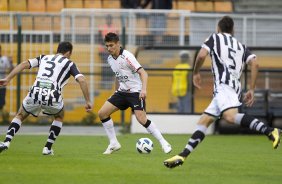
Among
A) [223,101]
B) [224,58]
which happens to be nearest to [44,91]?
[224,58]

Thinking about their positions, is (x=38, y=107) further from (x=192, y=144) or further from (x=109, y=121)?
(x=192, y=144)

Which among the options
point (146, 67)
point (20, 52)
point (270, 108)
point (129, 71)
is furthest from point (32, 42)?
point (129, 71)

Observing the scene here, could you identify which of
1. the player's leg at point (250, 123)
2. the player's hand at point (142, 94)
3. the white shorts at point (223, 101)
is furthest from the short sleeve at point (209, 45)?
the player's hand at point (142, 94)

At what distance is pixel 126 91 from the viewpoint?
1520 centimetres

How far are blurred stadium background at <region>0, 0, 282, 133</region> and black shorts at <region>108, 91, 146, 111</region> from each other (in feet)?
25.6

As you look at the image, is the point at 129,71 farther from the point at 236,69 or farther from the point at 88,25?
the point at 88,25

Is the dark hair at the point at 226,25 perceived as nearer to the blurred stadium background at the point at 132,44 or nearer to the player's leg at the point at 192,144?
the player's leg at the point at 192,144

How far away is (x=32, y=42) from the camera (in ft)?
79.7

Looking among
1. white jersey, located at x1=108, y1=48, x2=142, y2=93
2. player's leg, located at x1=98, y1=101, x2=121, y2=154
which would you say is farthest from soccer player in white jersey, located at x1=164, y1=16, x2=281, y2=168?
player's leg, located at x1=98, y1=101, x2=121, y2=154

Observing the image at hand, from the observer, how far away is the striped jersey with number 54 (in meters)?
12.2

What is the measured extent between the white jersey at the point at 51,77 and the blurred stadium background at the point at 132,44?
8740 millimetres

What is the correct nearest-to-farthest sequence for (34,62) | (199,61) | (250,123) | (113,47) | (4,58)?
(199,61)
(250,123)
(34,62)
(113,47)
(4,58)

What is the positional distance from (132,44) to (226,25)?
12528 mm

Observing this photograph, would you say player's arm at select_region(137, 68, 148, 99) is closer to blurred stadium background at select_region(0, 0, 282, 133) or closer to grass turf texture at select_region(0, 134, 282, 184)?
grass turf texture at select_region(0, 134, 282, 184)
